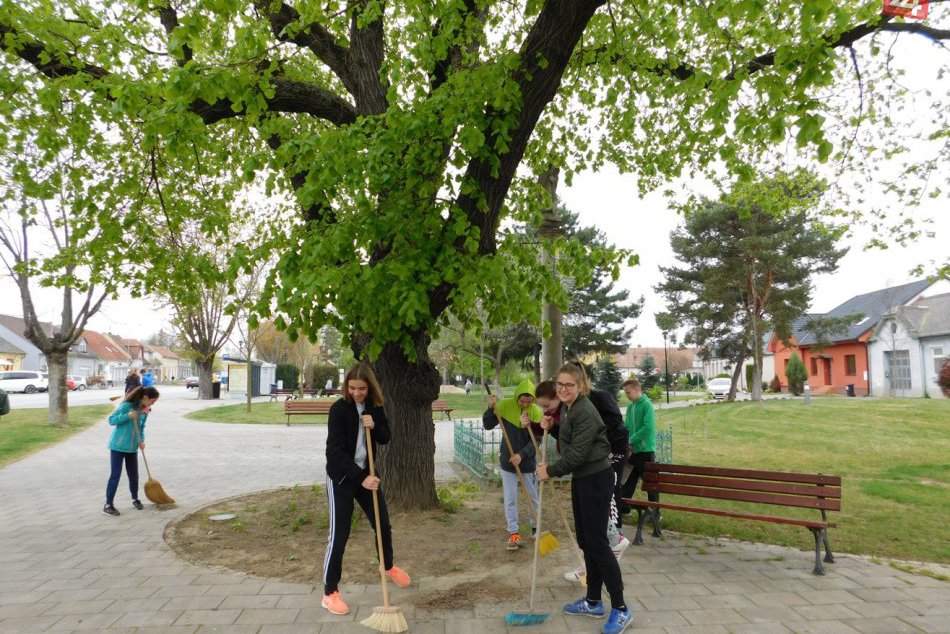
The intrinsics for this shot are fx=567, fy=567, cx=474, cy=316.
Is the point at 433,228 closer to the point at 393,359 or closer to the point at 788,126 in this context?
the point at 393,359

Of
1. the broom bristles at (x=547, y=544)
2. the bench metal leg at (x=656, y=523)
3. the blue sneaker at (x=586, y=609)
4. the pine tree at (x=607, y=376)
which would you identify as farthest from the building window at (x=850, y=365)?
the blue sneaker at (x=586, y=609)

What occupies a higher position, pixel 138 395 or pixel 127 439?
pixel 138 395

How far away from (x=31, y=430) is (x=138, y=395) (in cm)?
1191

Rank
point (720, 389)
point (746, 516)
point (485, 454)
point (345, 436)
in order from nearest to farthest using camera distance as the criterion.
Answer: point (345, 436), point (746, 516), point (485, 454), point (720, 389)

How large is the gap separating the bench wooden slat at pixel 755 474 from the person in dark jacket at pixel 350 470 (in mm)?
2816

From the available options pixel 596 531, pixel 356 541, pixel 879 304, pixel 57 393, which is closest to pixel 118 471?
pixel 356 541

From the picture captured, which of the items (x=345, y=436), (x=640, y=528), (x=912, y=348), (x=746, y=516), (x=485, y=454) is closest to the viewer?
(x=345, y=436)

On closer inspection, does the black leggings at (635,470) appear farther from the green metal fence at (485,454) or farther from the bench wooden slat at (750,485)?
the green metal fence at (485,454)

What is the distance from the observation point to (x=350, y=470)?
165 inches

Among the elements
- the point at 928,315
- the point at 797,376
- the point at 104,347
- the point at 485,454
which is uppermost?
the point at 928,315

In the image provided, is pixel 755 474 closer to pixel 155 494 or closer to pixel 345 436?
pixel 345 436

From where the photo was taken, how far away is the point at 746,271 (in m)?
27.4

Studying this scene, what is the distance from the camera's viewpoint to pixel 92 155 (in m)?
6.76

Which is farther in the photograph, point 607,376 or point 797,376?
point 797,376
